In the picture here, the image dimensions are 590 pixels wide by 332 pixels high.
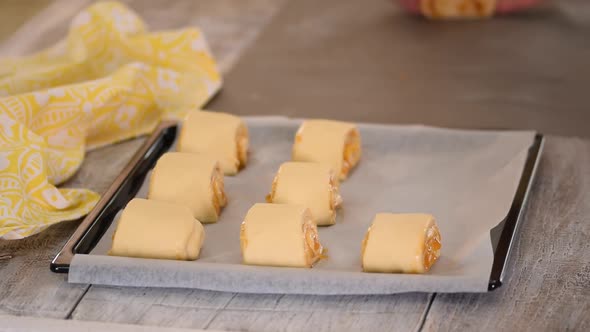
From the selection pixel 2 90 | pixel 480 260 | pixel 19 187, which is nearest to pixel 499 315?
pixel 480 260

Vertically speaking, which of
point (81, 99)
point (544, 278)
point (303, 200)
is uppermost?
point (81, 99)

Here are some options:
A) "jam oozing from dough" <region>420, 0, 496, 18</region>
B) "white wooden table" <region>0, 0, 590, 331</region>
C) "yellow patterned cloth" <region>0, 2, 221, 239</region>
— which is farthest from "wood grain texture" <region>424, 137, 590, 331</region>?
"jam oozing from dough" <region>420, 0, 496, 18</region>

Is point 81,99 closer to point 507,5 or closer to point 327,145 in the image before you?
point 327,145

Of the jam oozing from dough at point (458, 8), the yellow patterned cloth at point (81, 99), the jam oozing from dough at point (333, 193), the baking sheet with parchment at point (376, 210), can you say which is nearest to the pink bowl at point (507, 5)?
the jam oozing from dough at point (458, 8)

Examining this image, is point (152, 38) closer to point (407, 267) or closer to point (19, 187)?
point (19, 187)

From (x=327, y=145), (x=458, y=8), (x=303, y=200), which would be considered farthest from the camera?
(x=458, y=8)

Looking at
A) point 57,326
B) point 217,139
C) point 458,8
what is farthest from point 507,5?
point 57,326

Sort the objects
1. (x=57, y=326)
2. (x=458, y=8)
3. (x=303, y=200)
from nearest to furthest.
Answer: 1. (x=57, y=326)
2. (x=303, y=200)
3. (x=458, y=8)
